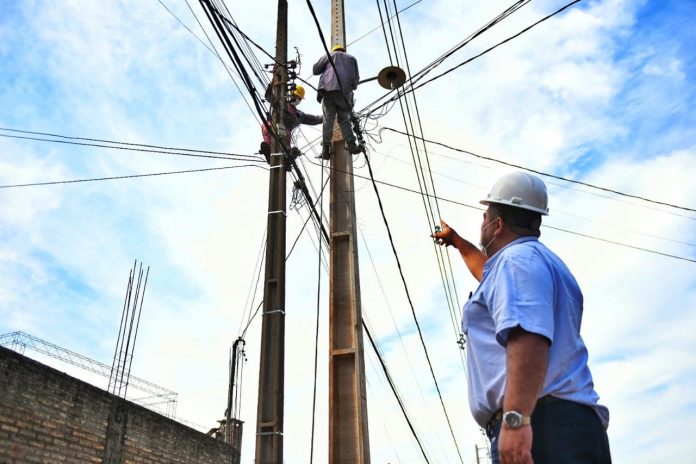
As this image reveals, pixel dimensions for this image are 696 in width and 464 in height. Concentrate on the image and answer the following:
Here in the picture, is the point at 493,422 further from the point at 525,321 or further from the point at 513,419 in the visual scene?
the point at 525,321

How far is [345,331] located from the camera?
5852mm

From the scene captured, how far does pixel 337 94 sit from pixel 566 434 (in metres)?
5.80

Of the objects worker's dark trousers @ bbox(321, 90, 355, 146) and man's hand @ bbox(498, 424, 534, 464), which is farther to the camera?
worker's dark trousers @ bbox(321, 90, 355, 146)

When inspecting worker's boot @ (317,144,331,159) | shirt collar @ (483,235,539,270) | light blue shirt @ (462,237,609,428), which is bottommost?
light blue shirt @ (462,237,609,428)

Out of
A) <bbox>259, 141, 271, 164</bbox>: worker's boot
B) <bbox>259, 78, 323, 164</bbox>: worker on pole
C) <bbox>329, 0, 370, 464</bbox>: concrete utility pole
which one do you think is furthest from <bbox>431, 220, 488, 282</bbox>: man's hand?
<bbox>259, 141, 271, 164</bbox>: worker's boot

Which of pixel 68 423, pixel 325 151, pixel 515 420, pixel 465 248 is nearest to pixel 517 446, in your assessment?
pixel 515 420

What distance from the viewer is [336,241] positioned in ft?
21.0

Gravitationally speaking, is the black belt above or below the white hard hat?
below

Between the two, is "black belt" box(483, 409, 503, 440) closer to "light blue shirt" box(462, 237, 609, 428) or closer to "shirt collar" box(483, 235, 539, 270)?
"light blue shirt" box(462, 237, 609, 428)

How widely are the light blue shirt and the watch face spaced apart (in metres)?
0.19

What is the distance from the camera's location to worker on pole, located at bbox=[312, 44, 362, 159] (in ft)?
22.7

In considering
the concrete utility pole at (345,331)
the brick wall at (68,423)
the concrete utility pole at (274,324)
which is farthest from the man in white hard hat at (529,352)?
the brick wall at (68,423)

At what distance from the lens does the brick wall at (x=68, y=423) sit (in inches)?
265

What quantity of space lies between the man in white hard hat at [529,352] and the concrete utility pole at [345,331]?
3.67 meters
